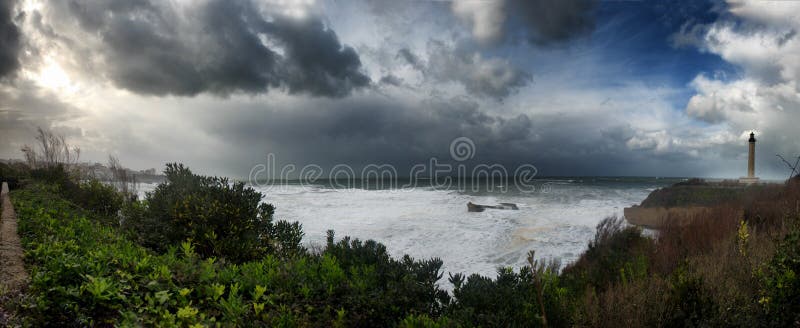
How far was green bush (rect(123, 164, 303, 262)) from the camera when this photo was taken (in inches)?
229

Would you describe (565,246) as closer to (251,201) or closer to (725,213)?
(725,213)

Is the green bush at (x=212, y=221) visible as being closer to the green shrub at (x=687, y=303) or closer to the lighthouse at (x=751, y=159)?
the green shrub at (x=687, y=303)

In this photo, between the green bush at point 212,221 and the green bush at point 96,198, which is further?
the green bush at point 96,198

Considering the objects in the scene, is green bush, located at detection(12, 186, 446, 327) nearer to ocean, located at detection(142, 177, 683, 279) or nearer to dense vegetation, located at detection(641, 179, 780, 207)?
ocean, located at detection(142, 177, 683, 279)

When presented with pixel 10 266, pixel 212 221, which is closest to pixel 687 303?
pixel 212 221

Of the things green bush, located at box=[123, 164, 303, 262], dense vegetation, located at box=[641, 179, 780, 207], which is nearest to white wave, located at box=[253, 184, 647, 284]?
dense vegetation, located at box=[641, 179, 780, 207]

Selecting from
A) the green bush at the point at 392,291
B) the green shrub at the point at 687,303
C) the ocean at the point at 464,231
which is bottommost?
the ocean at the point at 464,231

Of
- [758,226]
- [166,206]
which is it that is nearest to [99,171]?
[166,206]

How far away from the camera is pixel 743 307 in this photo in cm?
390

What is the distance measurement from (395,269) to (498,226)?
17.4 m

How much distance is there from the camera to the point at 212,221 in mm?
6008

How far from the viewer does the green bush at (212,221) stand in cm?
582

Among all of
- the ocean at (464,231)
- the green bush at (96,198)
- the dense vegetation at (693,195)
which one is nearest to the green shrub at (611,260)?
the ocean at (464,231)

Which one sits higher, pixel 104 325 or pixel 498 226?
pixel 104 325
